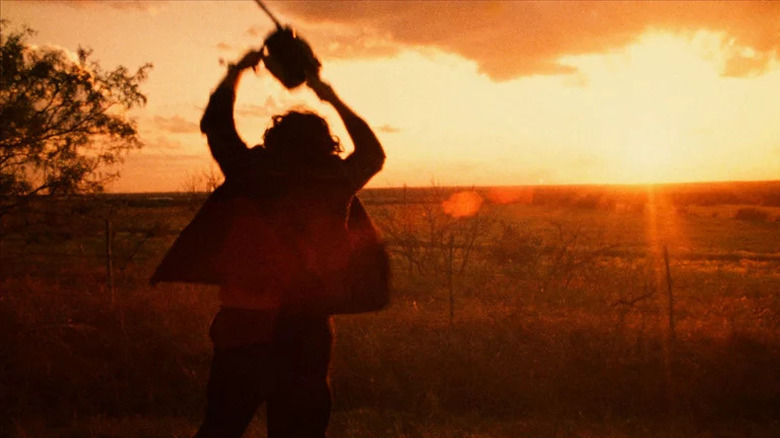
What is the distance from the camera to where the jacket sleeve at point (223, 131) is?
2.12 m

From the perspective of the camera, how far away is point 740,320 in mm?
9766

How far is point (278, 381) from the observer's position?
2.20 m

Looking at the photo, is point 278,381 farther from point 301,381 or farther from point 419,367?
point 419,367

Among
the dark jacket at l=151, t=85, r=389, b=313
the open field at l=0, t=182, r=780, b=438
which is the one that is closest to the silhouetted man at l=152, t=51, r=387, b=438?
the dark jacket at l=151, t=85, r=389, b=313

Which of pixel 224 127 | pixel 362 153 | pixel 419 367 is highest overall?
pixel 224 127

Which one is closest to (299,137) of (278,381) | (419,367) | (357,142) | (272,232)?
(357,142)

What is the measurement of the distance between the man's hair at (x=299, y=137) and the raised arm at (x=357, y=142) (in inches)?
3.2

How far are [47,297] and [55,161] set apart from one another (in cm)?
235

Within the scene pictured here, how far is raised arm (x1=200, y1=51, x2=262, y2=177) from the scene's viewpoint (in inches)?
83.6

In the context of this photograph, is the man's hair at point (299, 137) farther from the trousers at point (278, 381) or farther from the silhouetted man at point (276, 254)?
Result: the trousers at point (278, 381)

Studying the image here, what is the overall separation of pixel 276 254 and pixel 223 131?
1.62 feet

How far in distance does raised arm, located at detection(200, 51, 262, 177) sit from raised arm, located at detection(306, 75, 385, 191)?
0.96ft

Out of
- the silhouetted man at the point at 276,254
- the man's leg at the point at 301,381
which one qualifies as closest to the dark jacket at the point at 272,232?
the silhouetted man at the point at 276,254

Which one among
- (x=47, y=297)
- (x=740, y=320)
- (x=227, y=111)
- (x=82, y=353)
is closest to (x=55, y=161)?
(x=47, y=297)
